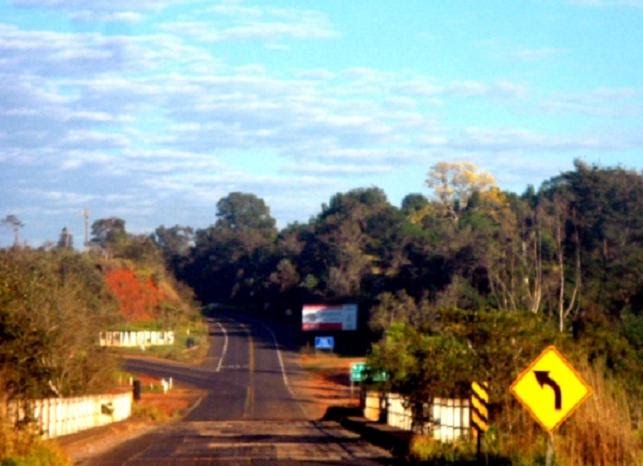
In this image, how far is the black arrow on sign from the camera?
1831 cm

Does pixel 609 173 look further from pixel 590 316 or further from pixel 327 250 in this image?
pixel 590 316

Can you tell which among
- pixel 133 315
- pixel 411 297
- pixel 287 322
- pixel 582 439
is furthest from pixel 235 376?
pixel 582 439

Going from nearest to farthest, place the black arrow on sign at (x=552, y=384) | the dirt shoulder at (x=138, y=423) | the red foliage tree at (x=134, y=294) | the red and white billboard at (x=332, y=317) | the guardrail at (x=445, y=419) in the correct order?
1. the black arrow on sign at (x=552, y=384)
2. the guardrail at (x=445, y=419)
3. the dirt shoulder at (x=138, y=423)
4. the red and white billboard at (x=332, y=317)
5. the red foliage tree at (x=134, y=294)

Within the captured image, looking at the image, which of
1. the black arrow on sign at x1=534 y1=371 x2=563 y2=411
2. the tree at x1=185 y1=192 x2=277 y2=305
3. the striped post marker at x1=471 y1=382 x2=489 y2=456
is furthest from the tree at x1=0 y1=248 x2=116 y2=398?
the tree at x1=185 y1=192 x2=277 y2=305

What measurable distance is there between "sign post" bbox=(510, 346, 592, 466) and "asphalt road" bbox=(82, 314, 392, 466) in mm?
9317

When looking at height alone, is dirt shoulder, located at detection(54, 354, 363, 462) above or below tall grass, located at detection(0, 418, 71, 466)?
below

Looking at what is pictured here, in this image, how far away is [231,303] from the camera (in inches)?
6393

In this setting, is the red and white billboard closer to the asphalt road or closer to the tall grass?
the asphalt road

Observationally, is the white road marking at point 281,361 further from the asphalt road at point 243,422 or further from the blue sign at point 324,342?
the blue sign at point 324,342

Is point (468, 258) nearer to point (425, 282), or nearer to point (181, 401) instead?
point (425, 282)

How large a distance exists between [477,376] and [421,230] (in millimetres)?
87128

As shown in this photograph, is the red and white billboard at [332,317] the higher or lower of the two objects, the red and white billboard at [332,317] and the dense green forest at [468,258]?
the lower

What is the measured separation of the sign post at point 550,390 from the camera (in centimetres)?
1820

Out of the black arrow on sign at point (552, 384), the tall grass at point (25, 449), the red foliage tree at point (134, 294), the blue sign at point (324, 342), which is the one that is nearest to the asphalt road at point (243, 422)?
the blue sign at point (324, 342)
